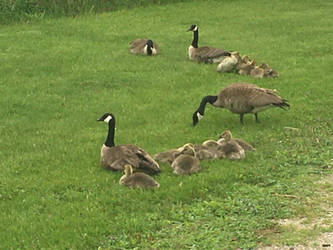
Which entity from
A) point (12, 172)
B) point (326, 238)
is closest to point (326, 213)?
point (326, 238)

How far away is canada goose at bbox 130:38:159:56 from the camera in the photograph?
702 inches

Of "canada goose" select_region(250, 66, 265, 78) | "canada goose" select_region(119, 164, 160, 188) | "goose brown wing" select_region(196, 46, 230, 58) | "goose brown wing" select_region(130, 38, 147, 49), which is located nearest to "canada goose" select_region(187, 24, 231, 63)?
"goose brown wing" select_region(196, 46, 230, 58)

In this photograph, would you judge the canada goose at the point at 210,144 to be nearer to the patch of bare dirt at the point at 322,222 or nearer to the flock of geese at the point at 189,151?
the flock of geese at the point at 189,151

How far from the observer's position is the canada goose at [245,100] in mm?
11219

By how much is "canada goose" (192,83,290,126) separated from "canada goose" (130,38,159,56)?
614 cm

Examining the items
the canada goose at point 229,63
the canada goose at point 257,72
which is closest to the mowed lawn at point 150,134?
the canada goose at point 257,72

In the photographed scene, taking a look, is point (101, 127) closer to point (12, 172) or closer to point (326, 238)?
point (12, 172)

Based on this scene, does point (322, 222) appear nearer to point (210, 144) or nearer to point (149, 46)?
point (210, 144)

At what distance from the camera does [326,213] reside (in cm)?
808

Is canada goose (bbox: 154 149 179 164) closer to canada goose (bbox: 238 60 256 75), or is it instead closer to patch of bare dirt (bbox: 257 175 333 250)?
patch of bare dirt (bbox: 257 175 333 250)

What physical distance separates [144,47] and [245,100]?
715cm

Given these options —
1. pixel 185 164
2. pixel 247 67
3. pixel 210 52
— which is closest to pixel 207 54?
pixel 210 52

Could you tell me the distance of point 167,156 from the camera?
9.83 m

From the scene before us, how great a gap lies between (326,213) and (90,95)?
303 inches
